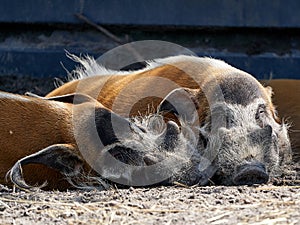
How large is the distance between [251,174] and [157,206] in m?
0.67

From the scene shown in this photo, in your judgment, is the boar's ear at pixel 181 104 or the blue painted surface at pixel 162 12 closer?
the boar's ear at pixel 181 104

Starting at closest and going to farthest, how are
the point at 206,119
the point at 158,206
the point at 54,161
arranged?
the point at 158,206, the point at 54,161, the point at 206,119

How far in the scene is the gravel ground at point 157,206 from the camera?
2.35 m

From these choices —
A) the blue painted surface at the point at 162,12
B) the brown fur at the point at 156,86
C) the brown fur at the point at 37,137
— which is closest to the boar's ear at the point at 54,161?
the brown fur at the point at 37,137

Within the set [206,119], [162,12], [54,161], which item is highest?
[162,12]

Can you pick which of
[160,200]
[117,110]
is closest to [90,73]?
[117,110]

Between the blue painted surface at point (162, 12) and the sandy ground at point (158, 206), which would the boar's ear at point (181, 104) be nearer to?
the sandy ground at point (158, 206)

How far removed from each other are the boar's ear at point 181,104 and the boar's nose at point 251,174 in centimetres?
37

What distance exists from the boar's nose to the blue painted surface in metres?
2.29

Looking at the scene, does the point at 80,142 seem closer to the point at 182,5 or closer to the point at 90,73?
the point at 90,73

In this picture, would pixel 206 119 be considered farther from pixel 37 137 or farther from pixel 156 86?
pixel 37 137

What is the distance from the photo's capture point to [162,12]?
530 cm

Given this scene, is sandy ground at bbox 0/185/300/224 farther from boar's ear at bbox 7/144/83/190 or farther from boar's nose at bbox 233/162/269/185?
boar's nose at bbox 233/162/269/185

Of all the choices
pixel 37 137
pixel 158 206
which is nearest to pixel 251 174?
pixel 158 206
